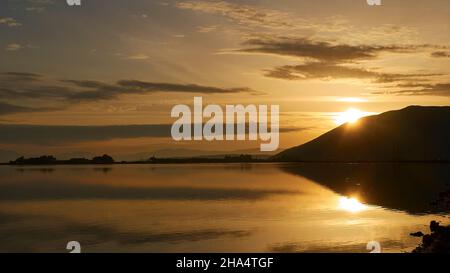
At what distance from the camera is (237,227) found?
187ft

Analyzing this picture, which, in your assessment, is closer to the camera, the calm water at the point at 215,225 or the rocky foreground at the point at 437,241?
the rocky foreground at the point at 437,241

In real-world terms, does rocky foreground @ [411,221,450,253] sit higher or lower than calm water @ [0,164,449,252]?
lower

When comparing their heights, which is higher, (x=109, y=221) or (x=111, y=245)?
(x=109, y=221)

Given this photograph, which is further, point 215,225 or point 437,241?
point 215,225

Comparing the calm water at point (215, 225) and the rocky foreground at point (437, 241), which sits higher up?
the calm water at point (215, 225)

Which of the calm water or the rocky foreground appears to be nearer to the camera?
the rocky foreground

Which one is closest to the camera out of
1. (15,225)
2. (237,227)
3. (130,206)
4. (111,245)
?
(111,245)

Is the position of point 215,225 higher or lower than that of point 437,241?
higher

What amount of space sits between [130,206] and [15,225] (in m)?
24.2

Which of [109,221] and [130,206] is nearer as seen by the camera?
[109,221]
